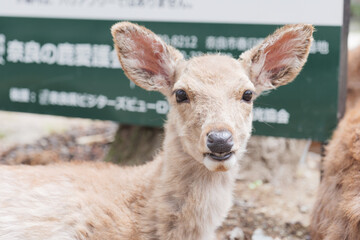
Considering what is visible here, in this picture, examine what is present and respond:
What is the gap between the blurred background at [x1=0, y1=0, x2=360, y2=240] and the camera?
4.92m

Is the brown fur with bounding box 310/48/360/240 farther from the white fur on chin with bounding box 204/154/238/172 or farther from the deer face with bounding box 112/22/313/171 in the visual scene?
the white fur on chin with bounding box 204/154/238/172

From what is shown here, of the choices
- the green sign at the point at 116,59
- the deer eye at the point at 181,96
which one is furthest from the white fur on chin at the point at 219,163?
the green sign at the point at 116,59

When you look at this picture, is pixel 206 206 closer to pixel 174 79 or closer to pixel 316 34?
pixel 174 79

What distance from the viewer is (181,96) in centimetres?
359

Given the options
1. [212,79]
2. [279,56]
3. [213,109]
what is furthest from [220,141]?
[279,56]

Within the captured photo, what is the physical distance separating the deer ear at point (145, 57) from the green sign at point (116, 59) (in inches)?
52.8

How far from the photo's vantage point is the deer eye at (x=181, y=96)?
3.58m

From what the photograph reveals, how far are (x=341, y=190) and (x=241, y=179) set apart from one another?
2.08 meters

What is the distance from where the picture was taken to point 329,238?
3930 millimetres

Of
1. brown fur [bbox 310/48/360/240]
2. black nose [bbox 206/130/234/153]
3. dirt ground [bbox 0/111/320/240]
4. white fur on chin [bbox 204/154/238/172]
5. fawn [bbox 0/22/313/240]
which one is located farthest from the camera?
dirt ground [bbox 0/111/320/240]

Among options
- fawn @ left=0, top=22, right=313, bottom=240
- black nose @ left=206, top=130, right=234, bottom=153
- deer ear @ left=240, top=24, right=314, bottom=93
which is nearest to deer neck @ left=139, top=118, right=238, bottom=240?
fawn @ left=0, top=22, right=313, bottom=240

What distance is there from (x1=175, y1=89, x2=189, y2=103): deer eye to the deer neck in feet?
1.18

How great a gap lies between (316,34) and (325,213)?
188 cm

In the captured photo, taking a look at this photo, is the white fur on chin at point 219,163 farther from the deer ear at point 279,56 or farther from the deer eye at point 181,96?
the deer ear at point 279,56
